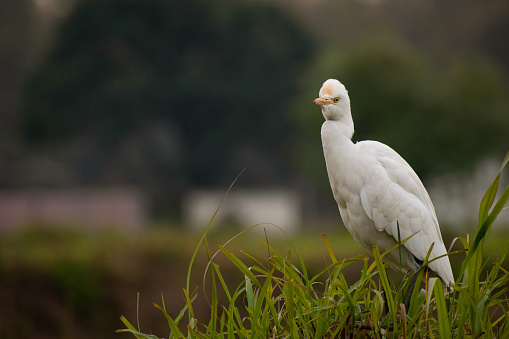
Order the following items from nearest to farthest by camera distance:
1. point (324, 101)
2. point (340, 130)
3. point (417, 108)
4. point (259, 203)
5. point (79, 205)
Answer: point (324, 101), point (340, 130), point (417, 108), point (79, 205), point (259, 203)

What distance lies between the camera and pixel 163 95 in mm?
25297

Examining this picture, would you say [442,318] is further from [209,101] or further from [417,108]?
Result: [209,101]

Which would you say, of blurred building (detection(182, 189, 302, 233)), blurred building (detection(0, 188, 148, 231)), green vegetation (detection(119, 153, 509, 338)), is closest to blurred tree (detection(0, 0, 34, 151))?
blurred building (detection(0, 188, 148, 231))

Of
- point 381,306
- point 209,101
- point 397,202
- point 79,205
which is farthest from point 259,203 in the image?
point 381,306

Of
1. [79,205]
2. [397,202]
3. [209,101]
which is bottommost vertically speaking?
[79,205]

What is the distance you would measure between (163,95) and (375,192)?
22.5m

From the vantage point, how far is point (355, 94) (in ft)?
59.1

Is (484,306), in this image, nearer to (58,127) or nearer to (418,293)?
(418,293)

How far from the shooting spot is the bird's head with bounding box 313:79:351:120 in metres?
3.17

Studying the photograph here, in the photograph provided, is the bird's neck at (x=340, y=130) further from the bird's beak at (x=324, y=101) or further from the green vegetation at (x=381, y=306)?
the green vegetation at (x=381, y=306)

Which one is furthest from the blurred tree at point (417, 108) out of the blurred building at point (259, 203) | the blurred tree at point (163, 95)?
the blurred building at point (259, 203)

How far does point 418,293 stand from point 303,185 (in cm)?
2502

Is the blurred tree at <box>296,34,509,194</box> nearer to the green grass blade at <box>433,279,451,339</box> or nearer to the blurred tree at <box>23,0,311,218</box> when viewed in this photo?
the blurred tree at <box>23,0,311,218</box>

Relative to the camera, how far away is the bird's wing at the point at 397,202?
3.31 metres
